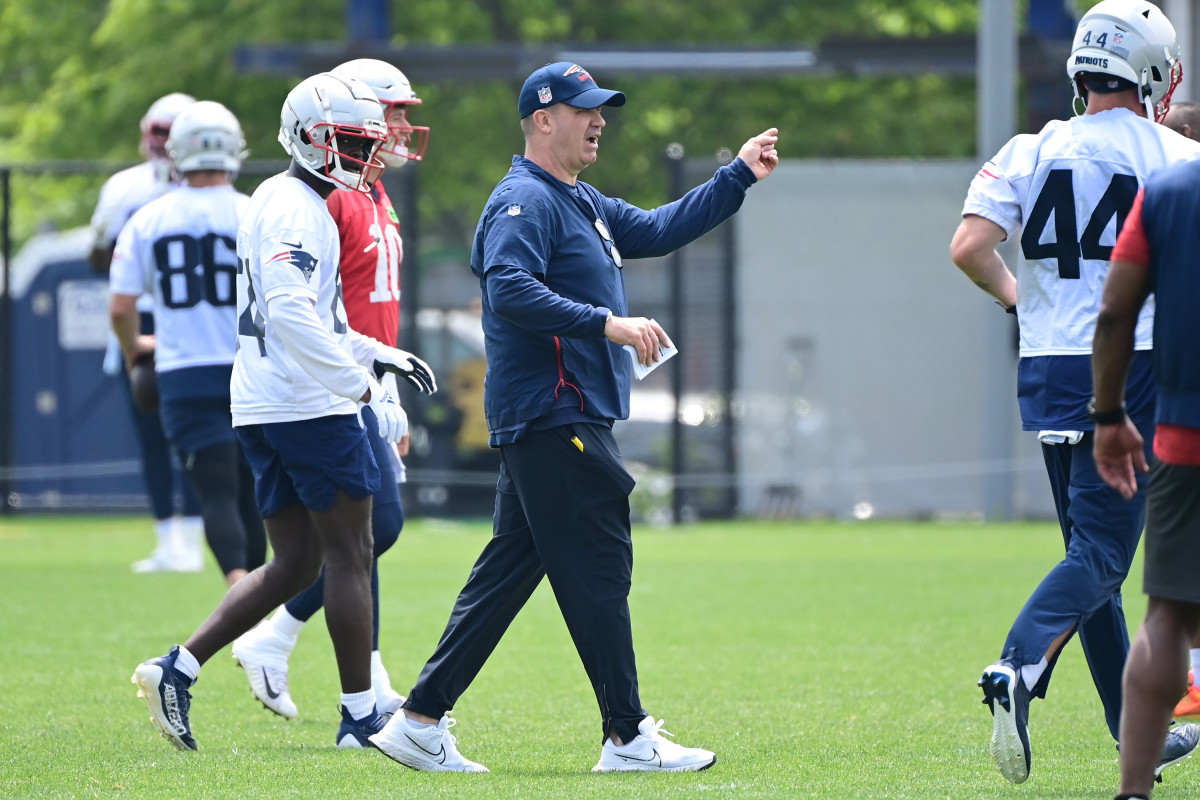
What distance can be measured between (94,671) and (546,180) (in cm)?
331

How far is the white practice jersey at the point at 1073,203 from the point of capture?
16.1ft

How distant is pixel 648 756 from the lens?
5039 mm

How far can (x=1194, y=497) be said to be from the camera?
12.9 feet

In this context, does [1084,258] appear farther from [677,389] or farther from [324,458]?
[677,389]

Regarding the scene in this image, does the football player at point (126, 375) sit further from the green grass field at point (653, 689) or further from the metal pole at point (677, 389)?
Result: the metal pole at point (677, 389)

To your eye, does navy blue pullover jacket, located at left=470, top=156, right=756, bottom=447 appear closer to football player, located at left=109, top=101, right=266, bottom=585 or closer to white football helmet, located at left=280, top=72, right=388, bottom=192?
white football helmet, located at left=280, top=72, right=388, bottom=192

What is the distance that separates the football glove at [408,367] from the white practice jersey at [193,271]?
2.34 metres

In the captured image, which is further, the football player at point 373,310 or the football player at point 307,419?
the football player at point 373,310

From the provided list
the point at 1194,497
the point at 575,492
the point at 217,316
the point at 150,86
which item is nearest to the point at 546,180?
the point at 575,492

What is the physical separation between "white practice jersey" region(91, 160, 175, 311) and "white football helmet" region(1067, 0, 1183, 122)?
6.09 meters

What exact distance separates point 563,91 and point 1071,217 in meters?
1.46

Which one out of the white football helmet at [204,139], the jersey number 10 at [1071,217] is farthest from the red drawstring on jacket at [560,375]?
the white football helmet at [204,139]

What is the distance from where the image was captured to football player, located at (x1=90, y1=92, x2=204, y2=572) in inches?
396

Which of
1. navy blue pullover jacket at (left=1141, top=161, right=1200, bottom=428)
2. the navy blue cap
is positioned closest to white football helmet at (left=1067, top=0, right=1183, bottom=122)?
navy blue pullover jacket at (left=1141, top=161, right=1200, bottom=428)
